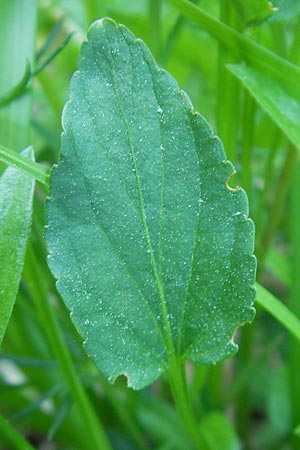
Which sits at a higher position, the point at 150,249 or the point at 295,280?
the point at 150,249

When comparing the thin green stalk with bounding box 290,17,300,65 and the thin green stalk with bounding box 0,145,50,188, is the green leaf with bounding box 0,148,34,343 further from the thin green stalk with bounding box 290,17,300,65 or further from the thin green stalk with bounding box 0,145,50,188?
the thin green stalk with bounding box 290,17,300,65

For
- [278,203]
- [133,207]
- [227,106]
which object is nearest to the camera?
[133,207]

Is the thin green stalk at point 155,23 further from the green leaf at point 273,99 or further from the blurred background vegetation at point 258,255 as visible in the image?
the green leaf at point 273,99

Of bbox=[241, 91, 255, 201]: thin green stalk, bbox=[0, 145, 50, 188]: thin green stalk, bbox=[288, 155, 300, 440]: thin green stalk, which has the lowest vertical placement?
bbox=[288, 155, 300, 440]: thin green stalk

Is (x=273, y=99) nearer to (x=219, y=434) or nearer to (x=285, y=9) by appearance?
(x=285, y=9)

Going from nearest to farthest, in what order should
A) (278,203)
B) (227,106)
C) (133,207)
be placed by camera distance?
(133,207), (227,106), (278,203)

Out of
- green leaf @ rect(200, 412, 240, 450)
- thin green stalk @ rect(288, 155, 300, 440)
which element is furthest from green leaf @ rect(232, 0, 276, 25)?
green leaf @ rect(200, 412, 240, 450)

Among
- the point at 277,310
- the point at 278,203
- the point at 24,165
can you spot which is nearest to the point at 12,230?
the point at 24,165
